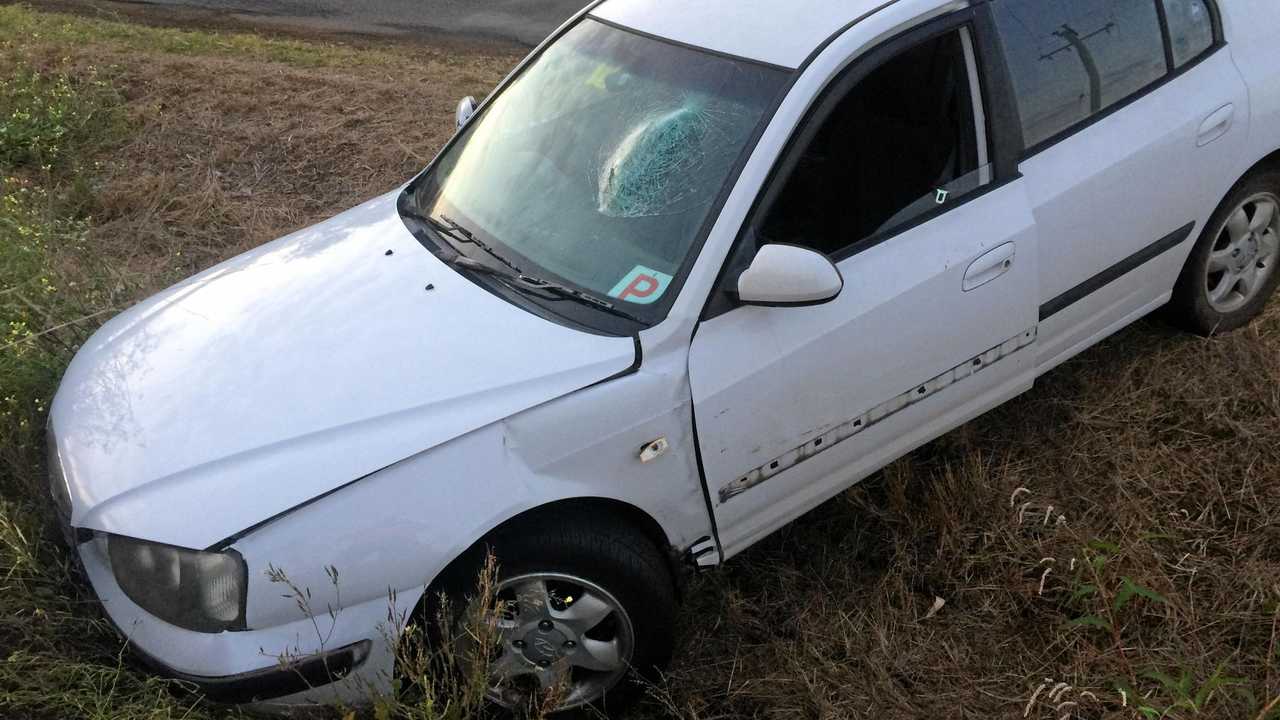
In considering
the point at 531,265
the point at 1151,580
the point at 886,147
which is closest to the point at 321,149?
the point at 531,265

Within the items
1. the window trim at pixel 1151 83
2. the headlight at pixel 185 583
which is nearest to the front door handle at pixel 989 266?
the window trim at pixel 1151 83

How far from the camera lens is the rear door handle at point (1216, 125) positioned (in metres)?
3.54

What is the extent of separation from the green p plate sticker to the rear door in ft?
3.99

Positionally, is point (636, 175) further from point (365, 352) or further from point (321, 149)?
point (321, 149)

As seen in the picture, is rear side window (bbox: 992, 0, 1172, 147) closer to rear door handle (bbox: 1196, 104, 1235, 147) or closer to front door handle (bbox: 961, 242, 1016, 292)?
rear door handle (bbox: 1196, 104, 1235, 147)

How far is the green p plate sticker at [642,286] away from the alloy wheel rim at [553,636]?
0.72 meters

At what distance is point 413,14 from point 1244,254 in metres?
8.57

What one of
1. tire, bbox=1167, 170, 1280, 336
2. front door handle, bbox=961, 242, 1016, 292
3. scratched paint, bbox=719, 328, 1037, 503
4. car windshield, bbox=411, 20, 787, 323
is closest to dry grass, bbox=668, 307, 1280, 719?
tire, bbox=1167, 170, 1280, 336

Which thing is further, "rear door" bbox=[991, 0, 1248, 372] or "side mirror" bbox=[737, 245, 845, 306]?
"rear door" bbox=[991, 0, 1248, 372]

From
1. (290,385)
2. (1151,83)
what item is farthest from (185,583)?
(1151,83)

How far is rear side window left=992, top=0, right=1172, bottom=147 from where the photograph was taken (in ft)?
10.6

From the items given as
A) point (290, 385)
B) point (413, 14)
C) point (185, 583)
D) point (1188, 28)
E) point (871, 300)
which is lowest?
point (413, 14)

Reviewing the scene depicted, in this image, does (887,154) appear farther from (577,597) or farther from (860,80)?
(577,597)

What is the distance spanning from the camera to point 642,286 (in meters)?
2.78
